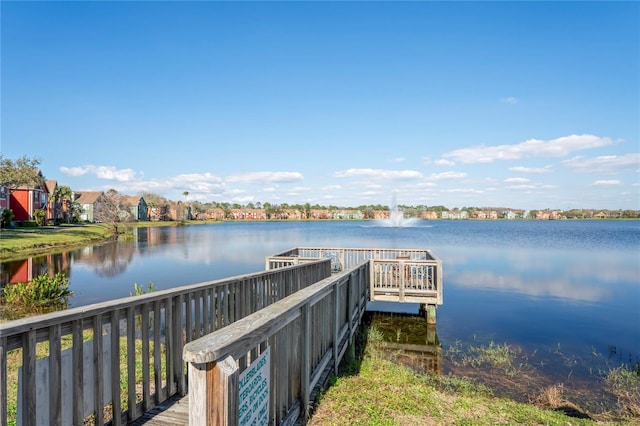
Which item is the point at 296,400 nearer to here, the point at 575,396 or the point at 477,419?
the point at 477,419

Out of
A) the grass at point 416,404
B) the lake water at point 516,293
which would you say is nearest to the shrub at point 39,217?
the lake water at point 516,293

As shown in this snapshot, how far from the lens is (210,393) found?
1790 mm

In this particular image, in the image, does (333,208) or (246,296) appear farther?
(333,208)

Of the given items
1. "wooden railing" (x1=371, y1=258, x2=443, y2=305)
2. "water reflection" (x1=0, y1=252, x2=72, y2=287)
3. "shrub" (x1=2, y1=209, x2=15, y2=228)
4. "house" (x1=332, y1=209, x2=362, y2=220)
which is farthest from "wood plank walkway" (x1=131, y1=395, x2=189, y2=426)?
"house" (x1=332, y1=209, x2=362, y2=220)

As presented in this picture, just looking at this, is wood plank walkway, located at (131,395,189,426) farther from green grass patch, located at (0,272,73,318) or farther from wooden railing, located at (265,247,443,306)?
green grass patch, located at (0,272,73,318)

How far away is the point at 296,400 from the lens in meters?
3.62

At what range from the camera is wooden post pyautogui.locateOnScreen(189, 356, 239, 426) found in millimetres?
1765

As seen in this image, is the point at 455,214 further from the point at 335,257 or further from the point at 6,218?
the point at 335,257

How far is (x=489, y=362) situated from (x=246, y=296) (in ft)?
20.3

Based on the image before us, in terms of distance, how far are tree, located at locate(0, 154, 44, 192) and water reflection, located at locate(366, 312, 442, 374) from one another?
47048 millimetres

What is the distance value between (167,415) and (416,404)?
297cm

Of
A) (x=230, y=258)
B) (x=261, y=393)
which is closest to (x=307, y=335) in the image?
(x=261, y=393)

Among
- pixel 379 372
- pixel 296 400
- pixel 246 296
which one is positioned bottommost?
pixel 379 372

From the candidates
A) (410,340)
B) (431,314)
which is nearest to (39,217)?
(431,314)
